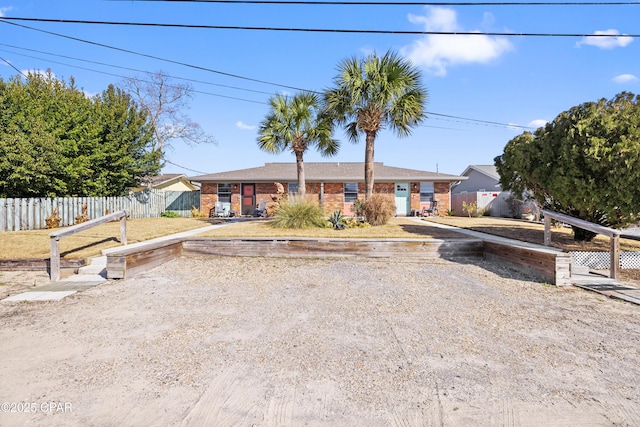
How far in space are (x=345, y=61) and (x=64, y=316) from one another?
467 inches

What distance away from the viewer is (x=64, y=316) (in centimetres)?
431

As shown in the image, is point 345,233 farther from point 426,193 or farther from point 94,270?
point 426,193

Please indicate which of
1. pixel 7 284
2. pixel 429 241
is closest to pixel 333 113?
pixel 429 241

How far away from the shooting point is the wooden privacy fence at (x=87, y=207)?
40.1 feet

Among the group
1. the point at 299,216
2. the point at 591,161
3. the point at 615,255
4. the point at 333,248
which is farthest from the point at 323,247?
the point at 591,161

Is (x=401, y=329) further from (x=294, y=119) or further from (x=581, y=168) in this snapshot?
(x=294, y=119)

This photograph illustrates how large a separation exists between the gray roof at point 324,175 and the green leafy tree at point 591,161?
13.3m

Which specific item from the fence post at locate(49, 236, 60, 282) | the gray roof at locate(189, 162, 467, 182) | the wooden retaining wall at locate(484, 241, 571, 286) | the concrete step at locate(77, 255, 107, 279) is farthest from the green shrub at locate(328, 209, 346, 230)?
the gray roof at locate(189, 162, 467, 182)

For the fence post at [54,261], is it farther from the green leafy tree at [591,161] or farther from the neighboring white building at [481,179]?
the neighboring white building at [481,179]

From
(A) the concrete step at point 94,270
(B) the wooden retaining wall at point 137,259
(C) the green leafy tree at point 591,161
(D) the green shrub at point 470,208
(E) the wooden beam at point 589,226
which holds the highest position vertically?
(C) the green leafy tree at point 591,161

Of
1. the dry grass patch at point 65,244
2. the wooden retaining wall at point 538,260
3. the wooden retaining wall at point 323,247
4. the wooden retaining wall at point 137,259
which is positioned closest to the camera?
the wooden retaining wall at point 538,260

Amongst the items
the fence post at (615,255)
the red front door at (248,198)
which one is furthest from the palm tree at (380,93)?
the red front door at (248,198)

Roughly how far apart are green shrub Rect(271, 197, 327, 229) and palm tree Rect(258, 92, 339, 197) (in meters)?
3.17

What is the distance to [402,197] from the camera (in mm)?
22734
